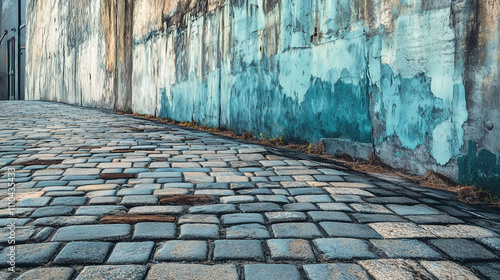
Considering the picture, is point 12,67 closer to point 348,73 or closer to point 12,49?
point 12,49

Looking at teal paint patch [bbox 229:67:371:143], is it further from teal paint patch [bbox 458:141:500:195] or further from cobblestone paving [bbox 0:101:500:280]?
teal paint patch [bbox 458:141:500:195]

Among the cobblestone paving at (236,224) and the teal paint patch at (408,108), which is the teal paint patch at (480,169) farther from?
the teal paint patch at (408,108)

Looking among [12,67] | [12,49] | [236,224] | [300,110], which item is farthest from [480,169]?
[12,67]

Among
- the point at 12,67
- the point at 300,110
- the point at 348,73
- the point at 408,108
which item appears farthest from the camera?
the point at 12,67

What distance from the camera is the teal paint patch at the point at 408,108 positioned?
3547 millimetres

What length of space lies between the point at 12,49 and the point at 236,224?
30070mm

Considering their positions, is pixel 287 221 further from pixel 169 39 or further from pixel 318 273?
pixel 169 39

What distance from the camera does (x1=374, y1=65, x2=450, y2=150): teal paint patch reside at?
3.55m

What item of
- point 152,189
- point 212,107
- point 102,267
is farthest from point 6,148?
point 102,267

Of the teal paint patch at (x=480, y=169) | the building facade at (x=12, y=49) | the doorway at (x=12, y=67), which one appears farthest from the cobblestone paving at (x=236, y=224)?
the doorway at (x=12, y=67)

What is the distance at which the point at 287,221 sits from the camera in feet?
8.01

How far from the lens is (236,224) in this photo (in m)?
2.37

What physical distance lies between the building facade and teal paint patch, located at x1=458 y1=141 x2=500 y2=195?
1075 inches

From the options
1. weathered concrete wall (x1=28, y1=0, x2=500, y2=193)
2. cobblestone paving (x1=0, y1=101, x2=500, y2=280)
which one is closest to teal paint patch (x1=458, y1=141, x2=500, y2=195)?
weathered concrete wall (x1=28, y1=0, x2=500, y2=193)
